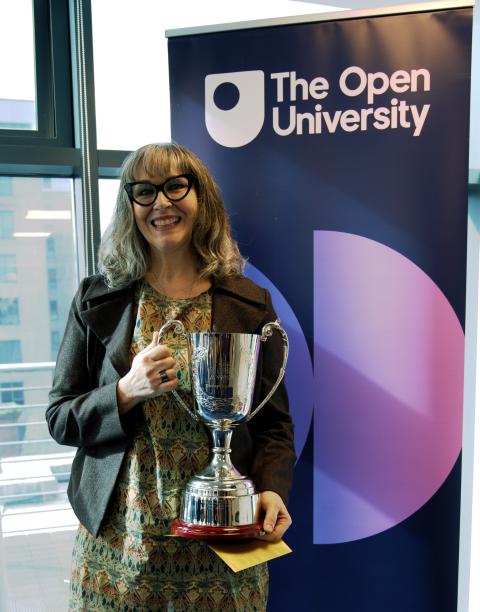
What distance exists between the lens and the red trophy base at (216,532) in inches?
46.4

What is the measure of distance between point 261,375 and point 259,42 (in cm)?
108

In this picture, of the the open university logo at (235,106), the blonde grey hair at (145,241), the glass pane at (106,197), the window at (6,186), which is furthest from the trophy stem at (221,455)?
the window at (6,186)

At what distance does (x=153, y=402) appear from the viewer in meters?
1.33

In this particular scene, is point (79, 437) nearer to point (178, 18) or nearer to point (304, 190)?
point (304, 190)

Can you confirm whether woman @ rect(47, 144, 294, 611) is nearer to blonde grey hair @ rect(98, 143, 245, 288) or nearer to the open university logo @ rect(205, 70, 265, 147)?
blonde grey hair @ rect(98, 143, 245, 288)

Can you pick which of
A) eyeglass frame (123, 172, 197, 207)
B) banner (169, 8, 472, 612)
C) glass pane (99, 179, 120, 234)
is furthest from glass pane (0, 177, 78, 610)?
eyeglass frame (123, 172, 197, 207)

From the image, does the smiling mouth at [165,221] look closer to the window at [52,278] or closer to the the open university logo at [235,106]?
the the open university logo at [235,106]

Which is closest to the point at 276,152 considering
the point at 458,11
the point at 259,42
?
the point at 259,42

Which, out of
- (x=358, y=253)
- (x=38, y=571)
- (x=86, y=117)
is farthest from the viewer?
(x=38, y=571)

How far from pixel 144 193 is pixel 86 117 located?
123 cm

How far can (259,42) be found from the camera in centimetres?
194

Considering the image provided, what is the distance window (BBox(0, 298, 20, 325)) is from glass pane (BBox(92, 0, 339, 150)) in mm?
756

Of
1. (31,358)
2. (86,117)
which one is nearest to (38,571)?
(31,358)

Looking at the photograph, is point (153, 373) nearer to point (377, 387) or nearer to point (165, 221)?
point (165, 221)
